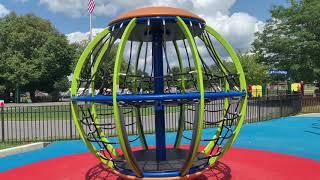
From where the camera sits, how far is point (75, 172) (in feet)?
28.4

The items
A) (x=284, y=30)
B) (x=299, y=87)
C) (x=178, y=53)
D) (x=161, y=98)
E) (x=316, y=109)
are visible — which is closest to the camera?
(x=161, y=98)

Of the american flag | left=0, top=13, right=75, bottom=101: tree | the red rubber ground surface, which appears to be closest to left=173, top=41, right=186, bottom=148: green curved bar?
the red rubber ground surface

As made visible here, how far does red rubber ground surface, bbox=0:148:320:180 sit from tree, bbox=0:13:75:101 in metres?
41.8

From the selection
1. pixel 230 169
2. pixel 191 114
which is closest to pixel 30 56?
pixel 191 114

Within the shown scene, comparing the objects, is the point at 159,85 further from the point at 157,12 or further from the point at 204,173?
the point at 204,173

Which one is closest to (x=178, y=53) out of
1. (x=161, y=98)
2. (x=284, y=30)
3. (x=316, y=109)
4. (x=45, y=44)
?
(x=161, y=98)

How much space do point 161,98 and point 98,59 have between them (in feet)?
8.28

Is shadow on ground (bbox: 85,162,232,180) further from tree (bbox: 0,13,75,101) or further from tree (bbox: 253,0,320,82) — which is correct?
tree (bbox: 0,13,75,101)

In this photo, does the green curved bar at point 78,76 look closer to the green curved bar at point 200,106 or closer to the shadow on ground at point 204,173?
the shadow on ground at point 204,173

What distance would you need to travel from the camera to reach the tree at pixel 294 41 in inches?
1033

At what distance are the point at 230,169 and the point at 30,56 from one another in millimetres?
47989

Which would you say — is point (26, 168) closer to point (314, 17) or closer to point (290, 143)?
point (290, 143)

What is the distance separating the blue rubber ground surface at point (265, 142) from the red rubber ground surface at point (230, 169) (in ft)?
4.37

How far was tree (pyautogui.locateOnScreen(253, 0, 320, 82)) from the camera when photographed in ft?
86.1
